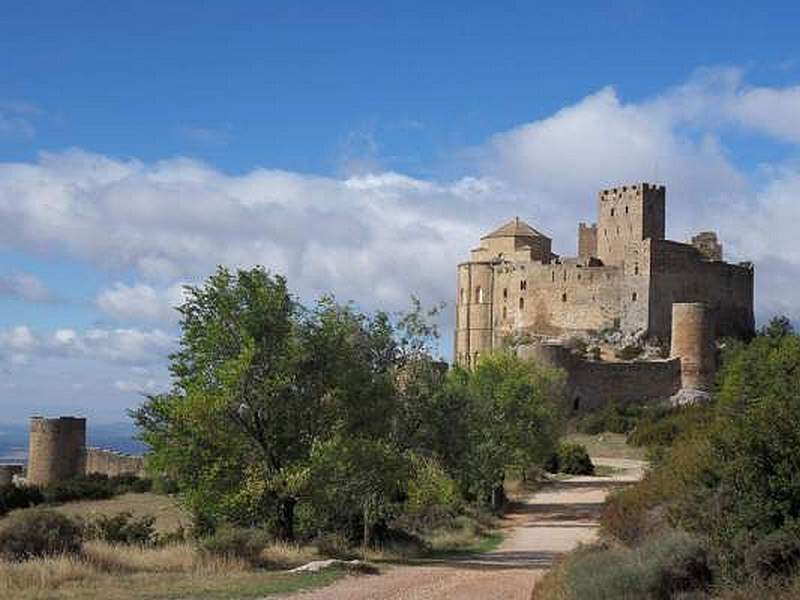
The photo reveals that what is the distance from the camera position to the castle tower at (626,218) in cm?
7588

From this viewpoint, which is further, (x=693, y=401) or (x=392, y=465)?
(x=693, y=401)

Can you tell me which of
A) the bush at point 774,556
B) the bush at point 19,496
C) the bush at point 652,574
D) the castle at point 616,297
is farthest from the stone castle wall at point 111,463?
the bush at point 774,556

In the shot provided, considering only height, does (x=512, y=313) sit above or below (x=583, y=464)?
above

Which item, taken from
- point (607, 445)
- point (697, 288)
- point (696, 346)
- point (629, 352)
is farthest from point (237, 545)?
point (697, 288)

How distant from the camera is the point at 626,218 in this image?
76.8m

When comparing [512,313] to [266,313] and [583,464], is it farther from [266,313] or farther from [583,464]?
[266,313]

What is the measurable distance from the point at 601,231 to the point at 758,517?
66067mm

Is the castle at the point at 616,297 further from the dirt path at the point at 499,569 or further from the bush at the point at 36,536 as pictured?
the bush at the point at 36,536

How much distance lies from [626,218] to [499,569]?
195 ft

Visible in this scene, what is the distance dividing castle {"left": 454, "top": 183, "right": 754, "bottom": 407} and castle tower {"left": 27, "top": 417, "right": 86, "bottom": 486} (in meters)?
25.7

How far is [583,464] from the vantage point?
50594 mm

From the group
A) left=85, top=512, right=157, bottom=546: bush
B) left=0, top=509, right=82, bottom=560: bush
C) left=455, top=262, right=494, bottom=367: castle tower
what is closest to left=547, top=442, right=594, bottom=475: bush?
left=85, top=512, right=157, bottom=546: bush

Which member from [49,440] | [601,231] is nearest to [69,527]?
[49,440]

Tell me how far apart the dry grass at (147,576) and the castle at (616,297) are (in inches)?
1877
